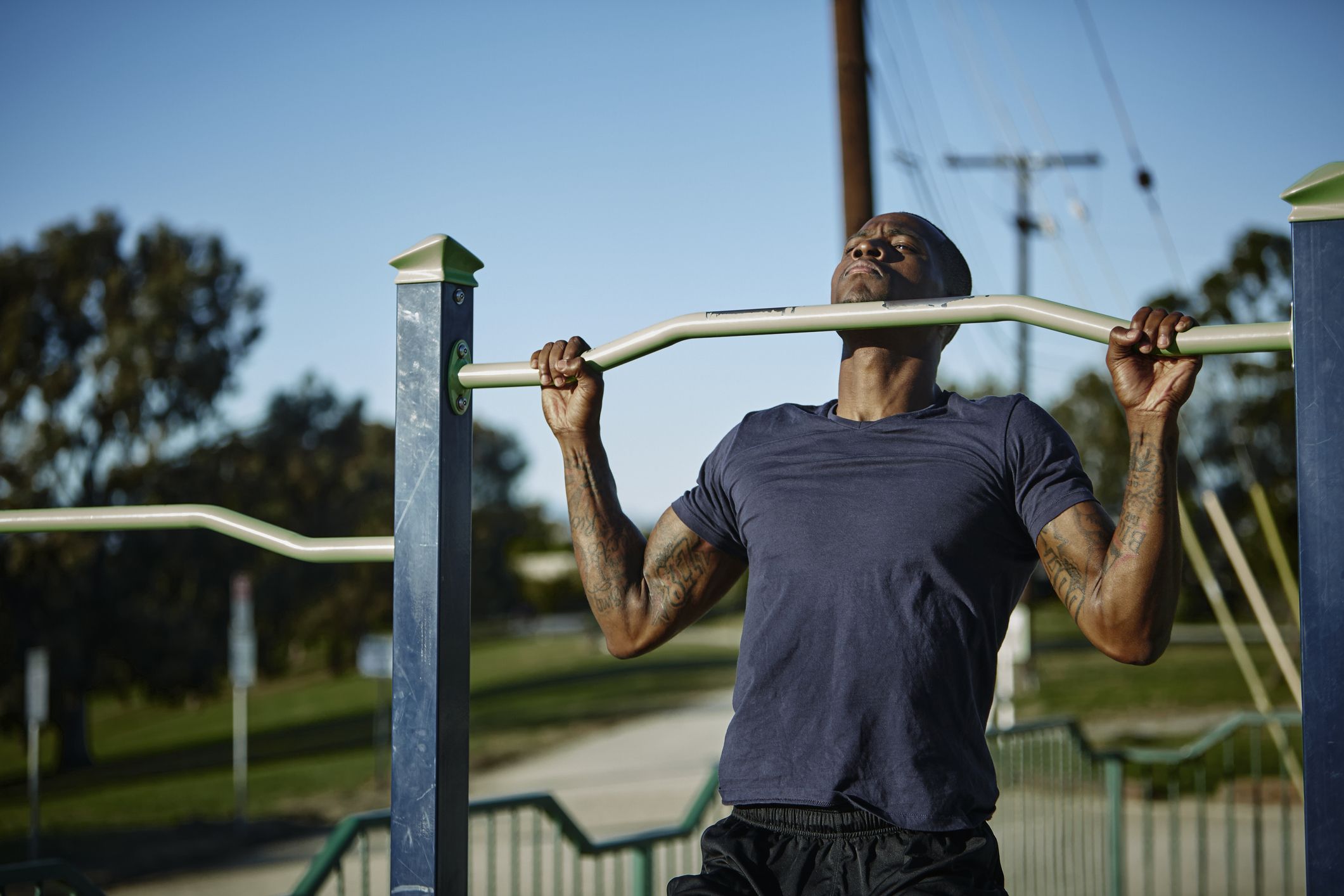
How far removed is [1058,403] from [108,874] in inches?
1159

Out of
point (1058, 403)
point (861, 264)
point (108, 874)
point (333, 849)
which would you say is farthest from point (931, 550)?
point (1058, 403)

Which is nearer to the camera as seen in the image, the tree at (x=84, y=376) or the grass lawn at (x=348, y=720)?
the grass lawn at (x=348, y=720)

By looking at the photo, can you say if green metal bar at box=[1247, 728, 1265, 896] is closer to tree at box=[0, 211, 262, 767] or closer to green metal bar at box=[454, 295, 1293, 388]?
green metal bar at box=[454, 295, 1293, 388]

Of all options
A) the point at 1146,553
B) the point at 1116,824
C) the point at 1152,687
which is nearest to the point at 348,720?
the point at 1152,687

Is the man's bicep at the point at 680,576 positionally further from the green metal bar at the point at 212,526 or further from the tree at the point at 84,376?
the tree at the point at 84,376

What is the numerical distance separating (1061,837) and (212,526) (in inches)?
241

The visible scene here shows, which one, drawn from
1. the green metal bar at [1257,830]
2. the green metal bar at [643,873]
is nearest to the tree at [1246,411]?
the green metal bar at [1257,830]

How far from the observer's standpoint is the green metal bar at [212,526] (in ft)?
5.91

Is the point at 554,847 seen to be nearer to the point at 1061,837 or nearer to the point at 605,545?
the point at 1061,837

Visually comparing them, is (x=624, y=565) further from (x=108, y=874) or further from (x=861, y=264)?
(x=108, y=874)

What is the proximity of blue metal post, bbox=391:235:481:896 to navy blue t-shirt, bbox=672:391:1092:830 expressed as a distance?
416 millimetres

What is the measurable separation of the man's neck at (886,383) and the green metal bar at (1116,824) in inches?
202

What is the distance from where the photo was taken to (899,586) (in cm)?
172

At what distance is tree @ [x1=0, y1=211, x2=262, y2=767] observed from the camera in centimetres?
2044
